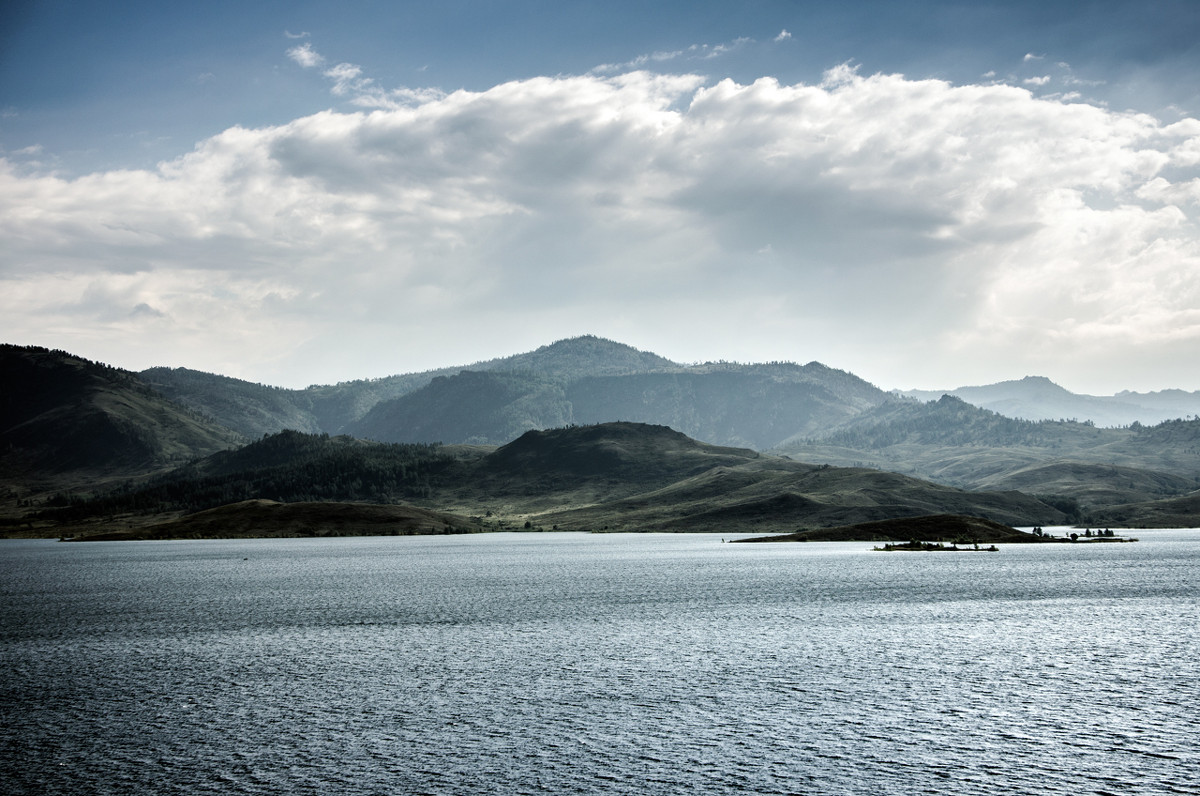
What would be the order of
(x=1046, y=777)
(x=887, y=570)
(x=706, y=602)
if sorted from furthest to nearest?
(x=887, y=570), (x=706, y=602), (x=1046, y=777)

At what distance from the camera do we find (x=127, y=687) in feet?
145

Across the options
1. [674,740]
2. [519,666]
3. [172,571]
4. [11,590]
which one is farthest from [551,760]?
[172,571]

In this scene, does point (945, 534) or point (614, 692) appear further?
point (945, 534)

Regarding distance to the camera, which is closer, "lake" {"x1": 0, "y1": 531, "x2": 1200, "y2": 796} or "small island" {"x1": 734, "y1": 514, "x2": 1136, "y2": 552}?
"lake" {"x1": 0, "y1": 531, "x2": 1200, "y2": 796}

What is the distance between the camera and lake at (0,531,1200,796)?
29219mm

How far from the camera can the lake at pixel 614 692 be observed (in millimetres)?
29219

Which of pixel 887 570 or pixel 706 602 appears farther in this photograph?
pixel 887 570

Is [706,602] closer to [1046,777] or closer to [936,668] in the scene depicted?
[936,668]

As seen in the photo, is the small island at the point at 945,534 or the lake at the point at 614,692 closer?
the lake at the point at 614,692

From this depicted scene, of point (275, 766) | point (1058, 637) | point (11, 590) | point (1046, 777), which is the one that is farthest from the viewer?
point (11, 590)

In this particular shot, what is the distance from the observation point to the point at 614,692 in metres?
41.2

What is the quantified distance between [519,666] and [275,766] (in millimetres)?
18900

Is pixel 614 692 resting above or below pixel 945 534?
above

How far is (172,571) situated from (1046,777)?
433 feet
